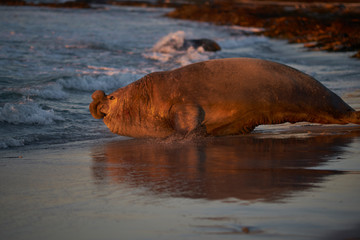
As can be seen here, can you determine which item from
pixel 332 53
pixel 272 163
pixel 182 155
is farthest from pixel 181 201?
pixel 332 53

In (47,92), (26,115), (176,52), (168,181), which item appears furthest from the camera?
(176,52)

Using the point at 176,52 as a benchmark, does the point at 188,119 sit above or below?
below

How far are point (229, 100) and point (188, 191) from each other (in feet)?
9.42

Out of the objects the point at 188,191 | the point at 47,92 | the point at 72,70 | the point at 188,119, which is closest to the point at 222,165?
the point at 188,191

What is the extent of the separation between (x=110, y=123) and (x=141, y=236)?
14.6 feet

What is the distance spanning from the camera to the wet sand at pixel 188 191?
122 inches

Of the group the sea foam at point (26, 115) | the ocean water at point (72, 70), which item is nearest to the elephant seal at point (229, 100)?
the ocean water at point (72, 70)

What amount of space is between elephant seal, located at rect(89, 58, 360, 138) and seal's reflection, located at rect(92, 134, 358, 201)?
258 millimetres

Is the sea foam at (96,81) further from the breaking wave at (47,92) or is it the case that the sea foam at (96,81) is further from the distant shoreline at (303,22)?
the distant shoreline at (303,22)

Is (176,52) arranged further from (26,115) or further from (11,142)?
(11,142)

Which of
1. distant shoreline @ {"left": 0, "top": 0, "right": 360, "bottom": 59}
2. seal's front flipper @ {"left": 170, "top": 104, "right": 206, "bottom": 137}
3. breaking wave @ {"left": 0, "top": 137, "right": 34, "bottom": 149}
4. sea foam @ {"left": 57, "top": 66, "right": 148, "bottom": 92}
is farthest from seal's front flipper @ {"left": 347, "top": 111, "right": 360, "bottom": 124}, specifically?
distant shoreline @ {"left": 0, "top": 0, "right": 360, "bottom": 59}

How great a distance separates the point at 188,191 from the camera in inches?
155

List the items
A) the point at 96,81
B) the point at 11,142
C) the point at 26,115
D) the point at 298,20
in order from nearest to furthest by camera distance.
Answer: the point at 11,142, the point at 26,115, the point at 96,81, the point at 298,20

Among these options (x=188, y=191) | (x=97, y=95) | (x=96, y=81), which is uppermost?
(x=96, y=81)
